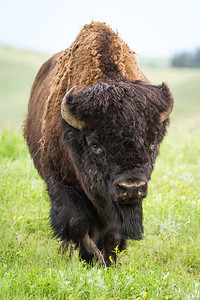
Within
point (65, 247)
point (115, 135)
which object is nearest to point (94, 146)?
point (115, 135)

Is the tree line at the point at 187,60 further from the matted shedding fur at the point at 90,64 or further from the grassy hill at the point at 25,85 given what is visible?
the matted shedding fur at the point at 90,64

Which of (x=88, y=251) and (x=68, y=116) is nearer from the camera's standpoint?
(x=68, y=116)

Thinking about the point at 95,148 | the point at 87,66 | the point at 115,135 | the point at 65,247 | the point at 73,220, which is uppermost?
the point at 87,66

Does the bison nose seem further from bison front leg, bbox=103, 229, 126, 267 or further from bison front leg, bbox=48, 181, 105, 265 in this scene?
bison front leg, bbox=103, 229, 126, 267

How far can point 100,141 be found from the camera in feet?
11.6

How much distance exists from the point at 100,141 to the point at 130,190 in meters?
0.52

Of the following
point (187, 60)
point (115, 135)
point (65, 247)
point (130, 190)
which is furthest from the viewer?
point (187, 60)

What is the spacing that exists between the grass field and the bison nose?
65 cm

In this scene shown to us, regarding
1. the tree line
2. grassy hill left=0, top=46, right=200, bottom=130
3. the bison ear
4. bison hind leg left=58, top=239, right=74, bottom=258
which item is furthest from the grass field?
the tree line

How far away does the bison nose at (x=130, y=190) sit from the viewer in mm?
3295

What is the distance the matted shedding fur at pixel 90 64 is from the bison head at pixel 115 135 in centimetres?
32

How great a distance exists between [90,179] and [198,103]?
122 feet

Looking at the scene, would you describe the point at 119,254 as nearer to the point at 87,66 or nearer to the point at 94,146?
the point at 94,146

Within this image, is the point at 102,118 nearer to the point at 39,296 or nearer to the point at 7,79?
the point at 39,296
